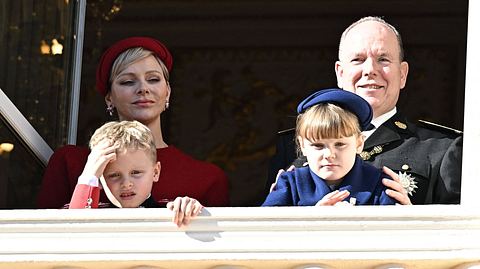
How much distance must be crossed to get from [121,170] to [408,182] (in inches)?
36.3

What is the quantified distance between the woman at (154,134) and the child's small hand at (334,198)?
0.66m

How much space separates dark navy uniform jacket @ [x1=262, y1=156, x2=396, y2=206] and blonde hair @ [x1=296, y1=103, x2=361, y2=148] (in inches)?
4.6

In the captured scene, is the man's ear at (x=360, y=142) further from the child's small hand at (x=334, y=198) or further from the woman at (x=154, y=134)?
the woman at (x=154, y=134)

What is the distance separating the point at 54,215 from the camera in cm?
569

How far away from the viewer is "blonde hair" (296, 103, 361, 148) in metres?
5.86

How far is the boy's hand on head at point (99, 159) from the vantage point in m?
5.99

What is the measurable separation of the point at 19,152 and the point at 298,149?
3.63ft

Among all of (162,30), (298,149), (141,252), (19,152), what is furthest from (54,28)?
(162,30)

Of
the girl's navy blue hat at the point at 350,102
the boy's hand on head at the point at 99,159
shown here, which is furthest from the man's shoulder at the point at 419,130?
the boy's hand on head at the point at 99,159

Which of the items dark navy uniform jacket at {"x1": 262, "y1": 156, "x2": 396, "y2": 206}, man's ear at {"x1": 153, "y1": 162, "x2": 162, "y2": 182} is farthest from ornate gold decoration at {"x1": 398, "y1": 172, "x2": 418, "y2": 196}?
man's ear at {"x1": 153, "y1": 162, "x2": 162, "y2": 182}

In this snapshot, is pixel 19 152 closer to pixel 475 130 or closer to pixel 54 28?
pixel 54 28

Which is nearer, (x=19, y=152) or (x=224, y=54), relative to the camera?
(x=19, y=152)

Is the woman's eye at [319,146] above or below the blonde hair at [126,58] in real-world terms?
below

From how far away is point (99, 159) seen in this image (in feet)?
19.7
